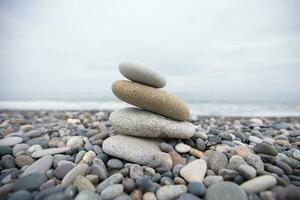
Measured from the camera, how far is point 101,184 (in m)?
2.30

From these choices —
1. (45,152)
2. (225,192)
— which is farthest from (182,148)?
(45,152)

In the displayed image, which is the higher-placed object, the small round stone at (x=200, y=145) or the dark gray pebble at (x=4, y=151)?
the small round stone at (x=200, y=145)

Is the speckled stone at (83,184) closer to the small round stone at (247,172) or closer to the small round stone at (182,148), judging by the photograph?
the small round stone at (182,148)

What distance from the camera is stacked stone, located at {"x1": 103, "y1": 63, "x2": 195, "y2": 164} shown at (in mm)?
3246

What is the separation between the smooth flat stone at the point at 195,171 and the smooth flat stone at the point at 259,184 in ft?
1.66

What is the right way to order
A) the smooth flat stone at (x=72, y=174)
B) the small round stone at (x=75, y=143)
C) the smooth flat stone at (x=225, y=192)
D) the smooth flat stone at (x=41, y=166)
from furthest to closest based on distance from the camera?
the small round stone at (x=75, y=143) → the smooth flat stone at (x=41, y=166) → the smooth flat stone at (x=72, y=174) → the smooth flat stone at (x=225, y=192)

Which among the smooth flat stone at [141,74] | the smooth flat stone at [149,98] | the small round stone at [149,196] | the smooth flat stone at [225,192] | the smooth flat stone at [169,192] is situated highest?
the smooth flat stone at [141,74]

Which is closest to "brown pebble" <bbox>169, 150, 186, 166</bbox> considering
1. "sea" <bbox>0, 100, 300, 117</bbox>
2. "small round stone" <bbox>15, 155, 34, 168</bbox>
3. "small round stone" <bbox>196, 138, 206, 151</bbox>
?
"small round stone" <bbox>196, 138, 206, 151</bbox>

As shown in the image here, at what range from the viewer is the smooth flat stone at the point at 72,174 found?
7.68 ft

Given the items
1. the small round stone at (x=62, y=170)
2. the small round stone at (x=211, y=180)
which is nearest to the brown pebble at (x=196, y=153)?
the small round stone at (x=211, y=180)

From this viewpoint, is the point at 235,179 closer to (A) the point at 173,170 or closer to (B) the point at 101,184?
(A) the point at 173,170

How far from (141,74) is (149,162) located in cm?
144

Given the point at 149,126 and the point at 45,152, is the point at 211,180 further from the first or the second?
the point at 45,152

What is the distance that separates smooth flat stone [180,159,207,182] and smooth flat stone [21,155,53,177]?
1.93m
